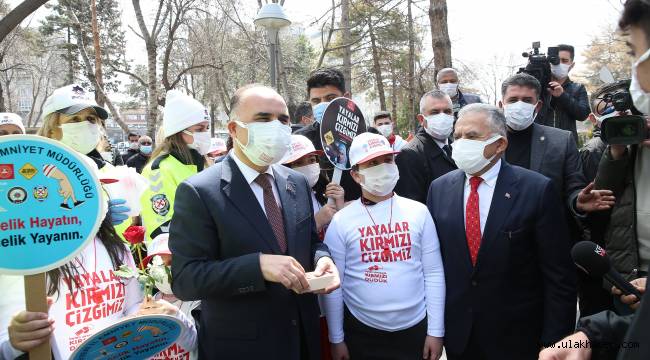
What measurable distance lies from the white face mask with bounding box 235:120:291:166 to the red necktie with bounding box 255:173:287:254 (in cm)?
10

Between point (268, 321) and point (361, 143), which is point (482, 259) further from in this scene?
point (268, 321)

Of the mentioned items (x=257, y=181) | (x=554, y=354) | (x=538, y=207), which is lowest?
(x=554, y=354)

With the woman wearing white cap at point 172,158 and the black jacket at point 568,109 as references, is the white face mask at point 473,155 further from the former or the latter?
the black jacket at point 568,109

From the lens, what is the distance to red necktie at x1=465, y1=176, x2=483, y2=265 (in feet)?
8.87

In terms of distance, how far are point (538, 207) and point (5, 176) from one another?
2613mm

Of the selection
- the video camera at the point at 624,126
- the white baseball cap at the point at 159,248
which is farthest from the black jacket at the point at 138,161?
the video camera at the point at 624,126

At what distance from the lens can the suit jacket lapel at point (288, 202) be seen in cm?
229

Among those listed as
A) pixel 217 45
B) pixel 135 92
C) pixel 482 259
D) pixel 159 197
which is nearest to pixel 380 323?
pixel 482 259

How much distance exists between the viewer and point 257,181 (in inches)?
94.6

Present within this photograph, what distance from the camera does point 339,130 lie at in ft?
11.0

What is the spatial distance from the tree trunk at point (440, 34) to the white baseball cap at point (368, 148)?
4.57m

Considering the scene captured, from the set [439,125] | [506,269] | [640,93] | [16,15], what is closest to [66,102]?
[439,125]

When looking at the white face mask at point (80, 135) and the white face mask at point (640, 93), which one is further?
the white face mask at point (80, 135)

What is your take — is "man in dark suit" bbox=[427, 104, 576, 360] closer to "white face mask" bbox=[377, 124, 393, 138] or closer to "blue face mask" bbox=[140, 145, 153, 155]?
"white face mask" bbox=[377, 124, 393, 138]
